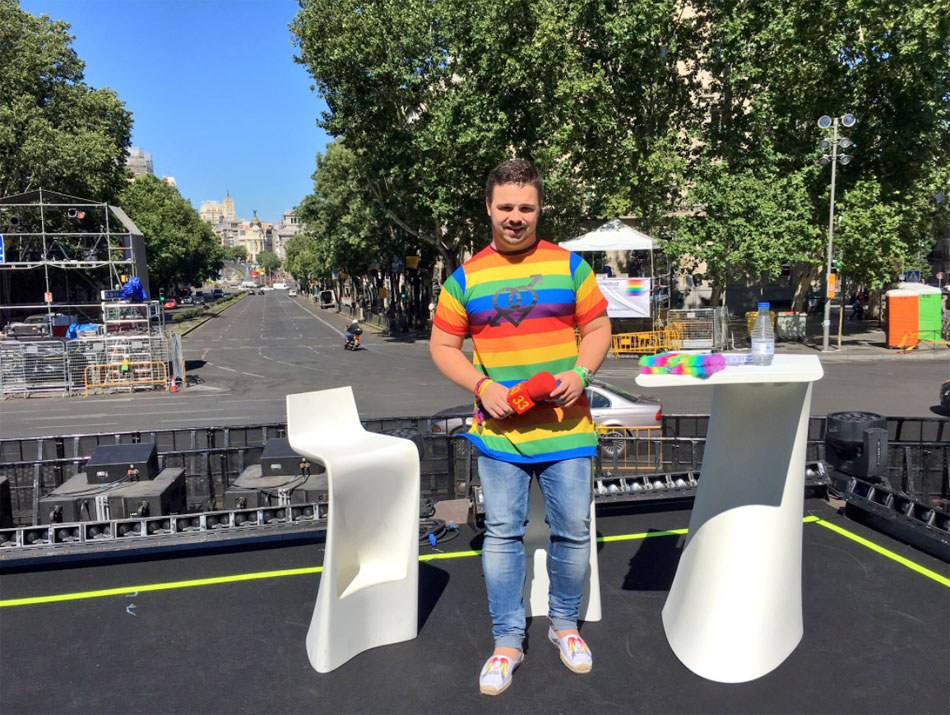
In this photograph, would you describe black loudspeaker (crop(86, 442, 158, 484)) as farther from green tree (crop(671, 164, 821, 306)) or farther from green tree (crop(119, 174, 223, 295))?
green tree (crop(119, 174, 223, 295))

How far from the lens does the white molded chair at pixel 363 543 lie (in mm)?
3127

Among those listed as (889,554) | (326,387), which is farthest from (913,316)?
(889,554)

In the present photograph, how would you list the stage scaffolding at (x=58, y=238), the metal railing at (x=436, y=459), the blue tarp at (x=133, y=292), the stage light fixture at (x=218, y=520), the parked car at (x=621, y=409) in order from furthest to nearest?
the stage scaffolding at (x=58, y=238) → the blue tarp at (x=133, y=292) → the parked car at (x=621, y=409) → the metal railing at (x=436, y=459) → the stage light fixture at (x=218, y=520)

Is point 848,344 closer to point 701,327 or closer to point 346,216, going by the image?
point 701,327

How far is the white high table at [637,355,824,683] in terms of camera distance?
3.00m

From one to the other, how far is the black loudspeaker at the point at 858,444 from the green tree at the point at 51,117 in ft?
112

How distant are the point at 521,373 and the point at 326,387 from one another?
664 inches

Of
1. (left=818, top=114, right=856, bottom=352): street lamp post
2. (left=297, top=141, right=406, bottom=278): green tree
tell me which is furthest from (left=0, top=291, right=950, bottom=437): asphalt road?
(left=297, top=141, right=406, bottom=278): green tree

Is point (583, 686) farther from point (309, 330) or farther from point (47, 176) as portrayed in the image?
point (309, 330)

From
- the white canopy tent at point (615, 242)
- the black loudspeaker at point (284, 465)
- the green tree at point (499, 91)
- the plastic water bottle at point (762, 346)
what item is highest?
the green tree at point (499, 91)

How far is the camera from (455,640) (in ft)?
11.1

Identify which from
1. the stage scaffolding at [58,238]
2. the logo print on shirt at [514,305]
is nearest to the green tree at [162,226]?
the stage scaffolding at [58,238]

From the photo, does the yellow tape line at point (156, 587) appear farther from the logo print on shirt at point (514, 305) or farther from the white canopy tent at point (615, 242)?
the white canopy tent at point (615, 242)

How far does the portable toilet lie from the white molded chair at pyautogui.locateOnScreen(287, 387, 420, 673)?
25.8 meters
